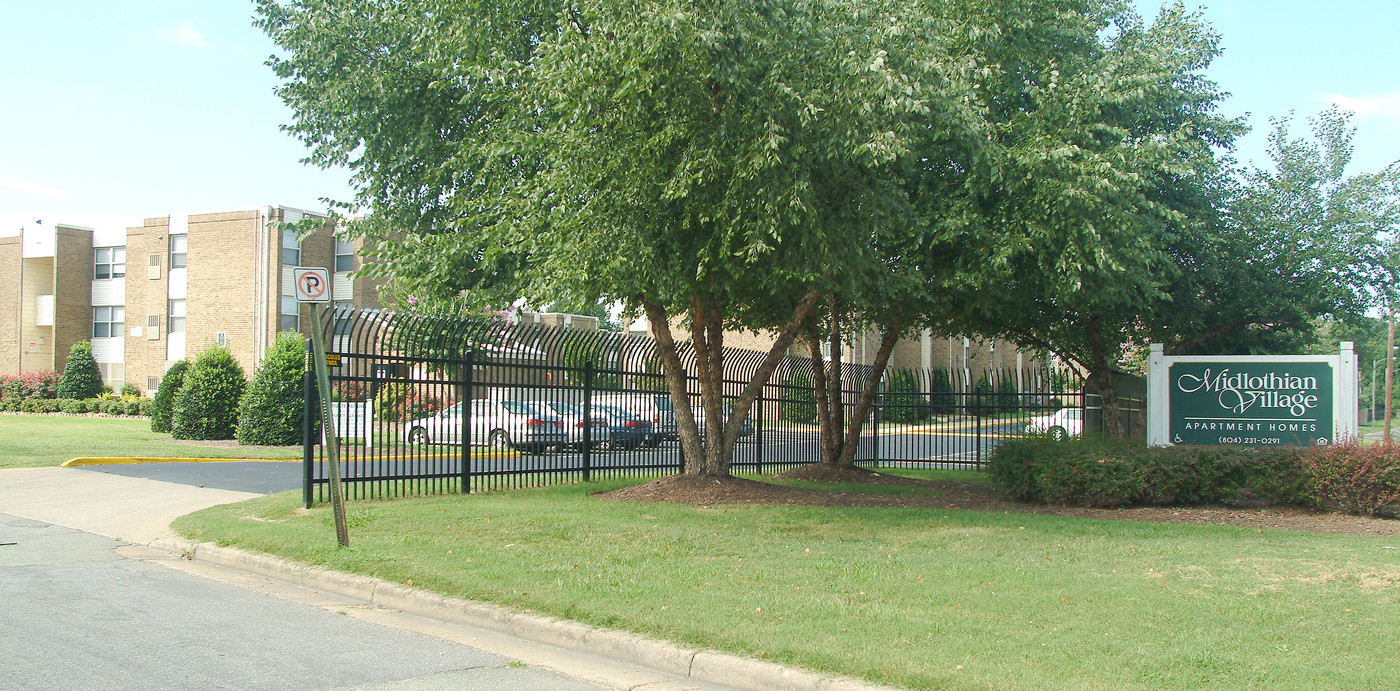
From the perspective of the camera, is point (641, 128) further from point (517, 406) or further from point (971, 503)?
point (971, 503)

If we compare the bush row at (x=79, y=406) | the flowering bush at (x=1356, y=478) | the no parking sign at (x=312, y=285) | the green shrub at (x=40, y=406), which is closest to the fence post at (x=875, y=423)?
the flowering bush at (x=1356, y=478)

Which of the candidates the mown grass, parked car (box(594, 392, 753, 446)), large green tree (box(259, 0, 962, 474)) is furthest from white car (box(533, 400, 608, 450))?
the mown grass

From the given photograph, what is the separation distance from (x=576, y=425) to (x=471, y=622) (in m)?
7.93

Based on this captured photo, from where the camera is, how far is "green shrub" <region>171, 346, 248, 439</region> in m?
25.3

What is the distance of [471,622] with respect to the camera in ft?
23.0

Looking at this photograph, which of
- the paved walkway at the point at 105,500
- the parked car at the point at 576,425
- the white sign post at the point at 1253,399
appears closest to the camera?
the paved walkway at the point at 105,500

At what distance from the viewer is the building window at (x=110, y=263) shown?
44.4 m

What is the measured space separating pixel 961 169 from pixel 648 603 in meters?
9.13

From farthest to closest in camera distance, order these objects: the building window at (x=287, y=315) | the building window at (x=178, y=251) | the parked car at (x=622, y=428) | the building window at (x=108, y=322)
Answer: the building window at (x=108, y=322) < the building window at (x=178, y=251) < the building window at (x=287, y=315) < the parked car at (x=622, y=428)

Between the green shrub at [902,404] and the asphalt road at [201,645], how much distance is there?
14.0 m

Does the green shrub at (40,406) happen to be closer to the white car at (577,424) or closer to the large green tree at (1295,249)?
the white car at (577,424)

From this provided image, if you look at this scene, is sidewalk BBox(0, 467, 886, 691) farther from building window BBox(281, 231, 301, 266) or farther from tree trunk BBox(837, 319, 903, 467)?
building window BBox(281, 231, 301, 266)

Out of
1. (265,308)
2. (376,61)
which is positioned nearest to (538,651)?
(376,61)

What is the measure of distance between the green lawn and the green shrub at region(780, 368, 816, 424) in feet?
34.9
